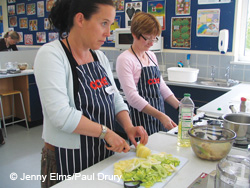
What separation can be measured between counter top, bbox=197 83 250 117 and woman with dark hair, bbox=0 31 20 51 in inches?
171

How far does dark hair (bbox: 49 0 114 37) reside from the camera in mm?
1283

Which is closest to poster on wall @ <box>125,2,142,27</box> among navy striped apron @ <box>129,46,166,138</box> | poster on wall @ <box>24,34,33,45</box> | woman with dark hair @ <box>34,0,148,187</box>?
navy striped apron @ <box>129,46,166,138</box>

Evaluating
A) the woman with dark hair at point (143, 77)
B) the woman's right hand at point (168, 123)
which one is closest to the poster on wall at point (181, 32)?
the woman with dark hair at point (143, 77)

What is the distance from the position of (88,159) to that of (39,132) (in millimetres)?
3059

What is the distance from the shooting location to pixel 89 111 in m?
1.35

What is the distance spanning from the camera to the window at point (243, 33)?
346 centimetres

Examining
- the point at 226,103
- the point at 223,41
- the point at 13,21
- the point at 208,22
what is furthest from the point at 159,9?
the point at 13,21

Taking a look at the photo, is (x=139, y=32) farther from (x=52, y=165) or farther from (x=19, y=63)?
(x=19, y=63)

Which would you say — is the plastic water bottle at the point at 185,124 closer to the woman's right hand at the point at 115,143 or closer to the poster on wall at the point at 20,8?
the woman's right hand at the point at 115,143

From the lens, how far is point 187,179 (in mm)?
1084

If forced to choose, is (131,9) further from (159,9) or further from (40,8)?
(40,8)

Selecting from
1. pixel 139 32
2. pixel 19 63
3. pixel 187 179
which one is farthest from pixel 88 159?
pixel 19 63

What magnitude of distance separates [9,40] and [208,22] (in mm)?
3896

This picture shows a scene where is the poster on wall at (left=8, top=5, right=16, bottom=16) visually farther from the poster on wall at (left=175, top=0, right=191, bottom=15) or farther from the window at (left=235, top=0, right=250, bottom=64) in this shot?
the window at (left=235, top=0, right=250, bottom=64)
